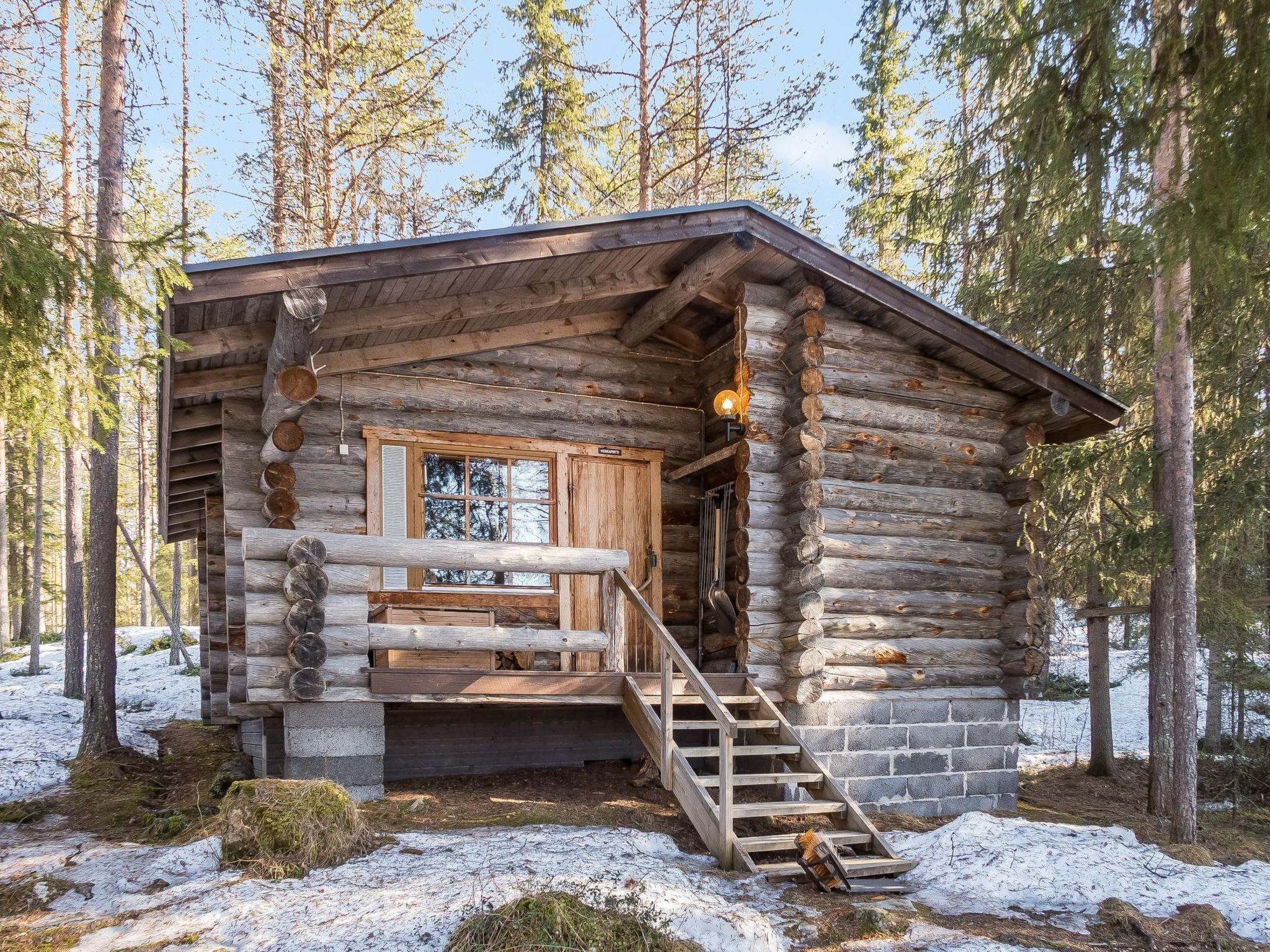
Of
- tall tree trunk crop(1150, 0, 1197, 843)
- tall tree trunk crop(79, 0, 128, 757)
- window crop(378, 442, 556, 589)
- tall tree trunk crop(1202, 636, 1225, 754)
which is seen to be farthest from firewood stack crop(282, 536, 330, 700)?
tall tree trunk crop(1202, 636, 1225, 754)

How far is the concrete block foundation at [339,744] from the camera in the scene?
21.8ft

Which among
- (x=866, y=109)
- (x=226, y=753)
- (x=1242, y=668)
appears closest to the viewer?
(x=1242, y=668)

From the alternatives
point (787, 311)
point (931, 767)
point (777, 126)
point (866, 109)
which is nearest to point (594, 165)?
point (777, 126)

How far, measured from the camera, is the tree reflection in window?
28.9 ft

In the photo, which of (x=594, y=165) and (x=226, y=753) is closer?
(x=226, y=753)

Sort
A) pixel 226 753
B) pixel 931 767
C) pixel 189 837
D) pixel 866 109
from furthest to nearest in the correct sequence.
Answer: pixel 866 109, pixel 226 753, pixel 931 767, pixel 189 837

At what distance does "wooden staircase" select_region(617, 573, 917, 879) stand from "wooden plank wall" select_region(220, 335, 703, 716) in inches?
74.9

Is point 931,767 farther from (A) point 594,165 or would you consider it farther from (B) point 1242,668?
(A) point 594,165

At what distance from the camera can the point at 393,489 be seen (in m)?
8.59

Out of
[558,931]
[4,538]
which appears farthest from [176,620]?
[558,931]

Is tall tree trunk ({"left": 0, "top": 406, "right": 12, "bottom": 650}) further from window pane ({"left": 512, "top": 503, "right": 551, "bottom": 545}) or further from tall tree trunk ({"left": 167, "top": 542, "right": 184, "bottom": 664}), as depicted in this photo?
window pane ({"left": 512, "top": 503, "right": 551, "bottom": 545})

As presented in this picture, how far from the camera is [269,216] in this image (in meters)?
17.7

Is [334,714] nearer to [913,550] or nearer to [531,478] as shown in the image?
[531,478]

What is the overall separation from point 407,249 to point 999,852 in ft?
20.1
